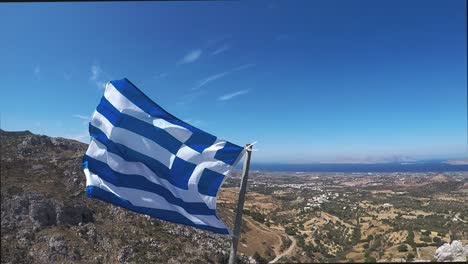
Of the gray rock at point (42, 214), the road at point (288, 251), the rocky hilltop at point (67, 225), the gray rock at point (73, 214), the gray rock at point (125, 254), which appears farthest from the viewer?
the road at point (288, 251)

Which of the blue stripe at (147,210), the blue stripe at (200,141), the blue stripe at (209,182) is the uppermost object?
the blue stripe at (200,141)

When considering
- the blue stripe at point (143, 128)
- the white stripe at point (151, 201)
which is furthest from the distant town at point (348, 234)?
the blue stripe at point (143, 128)

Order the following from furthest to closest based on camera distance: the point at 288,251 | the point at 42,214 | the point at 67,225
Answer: the point at 288,251
the point at 67,225
the point at 42,214

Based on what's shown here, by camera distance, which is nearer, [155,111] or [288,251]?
[155,111]

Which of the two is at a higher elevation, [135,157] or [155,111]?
[155,111]

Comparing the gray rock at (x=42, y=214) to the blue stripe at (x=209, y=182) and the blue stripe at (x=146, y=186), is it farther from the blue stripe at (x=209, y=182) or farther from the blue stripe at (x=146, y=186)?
the blue stripe at (x=209, y=182)

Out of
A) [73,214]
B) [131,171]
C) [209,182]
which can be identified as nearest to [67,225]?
[73,214]

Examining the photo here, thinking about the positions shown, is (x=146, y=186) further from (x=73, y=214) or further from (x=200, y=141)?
(x=73, y=214)
